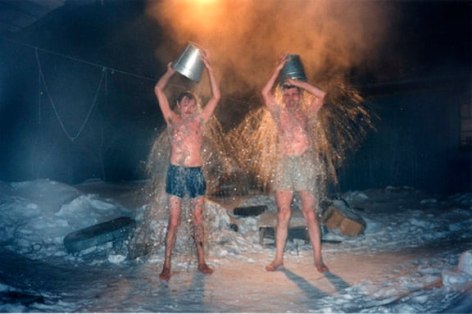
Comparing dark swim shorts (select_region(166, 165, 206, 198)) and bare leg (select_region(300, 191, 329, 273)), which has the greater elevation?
dark swim shorts (select_region(166, 165, 206, 198))

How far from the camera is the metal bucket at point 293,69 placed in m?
4.18

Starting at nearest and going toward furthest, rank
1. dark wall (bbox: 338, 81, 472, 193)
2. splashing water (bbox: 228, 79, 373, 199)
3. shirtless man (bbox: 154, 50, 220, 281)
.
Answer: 1. shirtless man (bbox: 154, 50, 220, 281)
2. dark wall (bbox: 338, 81, 472, 193)
3. splashing water (bbox: 228, 79, 373, 199)

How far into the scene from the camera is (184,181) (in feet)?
13.2

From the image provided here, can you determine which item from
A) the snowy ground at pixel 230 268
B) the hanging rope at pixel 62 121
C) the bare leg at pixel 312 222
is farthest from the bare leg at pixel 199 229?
the hanging rope at pixel 62 121

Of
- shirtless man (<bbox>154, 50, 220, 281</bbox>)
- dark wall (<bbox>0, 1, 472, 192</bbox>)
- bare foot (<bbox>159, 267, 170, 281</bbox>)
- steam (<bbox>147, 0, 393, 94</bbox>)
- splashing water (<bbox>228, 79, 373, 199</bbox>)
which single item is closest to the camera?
bare foot (<bbox>159, 267, 170, 281</bbox>)

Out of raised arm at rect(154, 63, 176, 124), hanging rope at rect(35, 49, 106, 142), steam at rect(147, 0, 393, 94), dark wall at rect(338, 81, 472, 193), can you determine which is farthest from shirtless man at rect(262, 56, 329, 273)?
hanging rope at rect(35, 49, 106, 142)

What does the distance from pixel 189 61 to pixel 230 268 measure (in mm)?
2302

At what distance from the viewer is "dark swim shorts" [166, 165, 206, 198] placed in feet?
13.2

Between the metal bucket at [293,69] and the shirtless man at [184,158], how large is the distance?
2.48 ft

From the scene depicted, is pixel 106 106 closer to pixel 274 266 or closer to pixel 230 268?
pixel 230 268

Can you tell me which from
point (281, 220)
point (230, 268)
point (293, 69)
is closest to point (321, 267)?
point (281, 220)

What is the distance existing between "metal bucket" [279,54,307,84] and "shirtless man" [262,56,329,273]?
0.23 feet

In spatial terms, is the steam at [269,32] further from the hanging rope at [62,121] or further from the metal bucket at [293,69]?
the metal bucket at [293,69]

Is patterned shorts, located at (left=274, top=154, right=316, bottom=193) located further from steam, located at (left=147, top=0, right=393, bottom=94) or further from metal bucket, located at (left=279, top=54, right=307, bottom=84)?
steam, located at (left=147, top=0, right=393, bottom=94)
